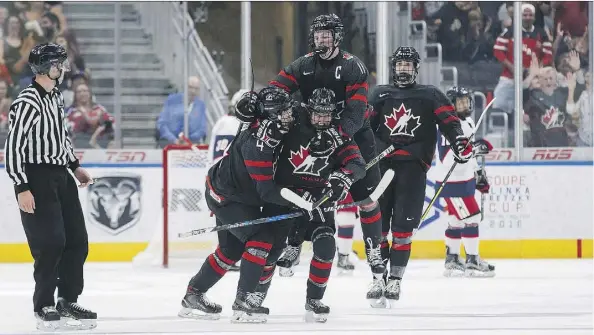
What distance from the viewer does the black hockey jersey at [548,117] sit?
36.3 ft

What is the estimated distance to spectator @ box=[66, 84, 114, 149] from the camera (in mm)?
10828

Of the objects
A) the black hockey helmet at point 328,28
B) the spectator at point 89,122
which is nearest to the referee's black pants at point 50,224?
the black hockey helmet at point 328,28

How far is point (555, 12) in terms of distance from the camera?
11.3m

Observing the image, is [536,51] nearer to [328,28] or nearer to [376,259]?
[376,259]

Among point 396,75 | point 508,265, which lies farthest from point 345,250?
point 396,75

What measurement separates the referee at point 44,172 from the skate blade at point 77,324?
12 millimetres

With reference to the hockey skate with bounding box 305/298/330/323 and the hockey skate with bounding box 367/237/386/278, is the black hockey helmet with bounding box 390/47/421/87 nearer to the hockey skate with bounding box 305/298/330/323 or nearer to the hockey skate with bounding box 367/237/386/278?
the hockey skate with bounding box 367/237/386/278

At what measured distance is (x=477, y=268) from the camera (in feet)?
30.9

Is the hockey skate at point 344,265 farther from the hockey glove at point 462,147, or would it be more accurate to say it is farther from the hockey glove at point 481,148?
the hockey glove at point 462,147

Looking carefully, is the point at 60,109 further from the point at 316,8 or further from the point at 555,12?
the point at 555,12

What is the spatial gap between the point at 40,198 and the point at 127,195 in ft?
14.5

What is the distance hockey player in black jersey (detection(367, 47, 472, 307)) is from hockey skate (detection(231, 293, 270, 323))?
106 cm

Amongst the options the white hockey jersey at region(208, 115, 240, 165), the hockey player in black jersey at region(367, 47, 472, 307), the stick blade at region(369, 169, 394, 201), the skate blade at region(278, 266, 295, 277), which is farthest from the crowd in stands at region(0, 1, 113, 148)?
the stick blade at region(369, 169, 394, 201)

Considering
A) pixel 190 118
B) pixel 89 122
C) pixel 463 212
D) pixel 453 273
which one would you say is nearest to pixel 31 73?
pixel 89 122
